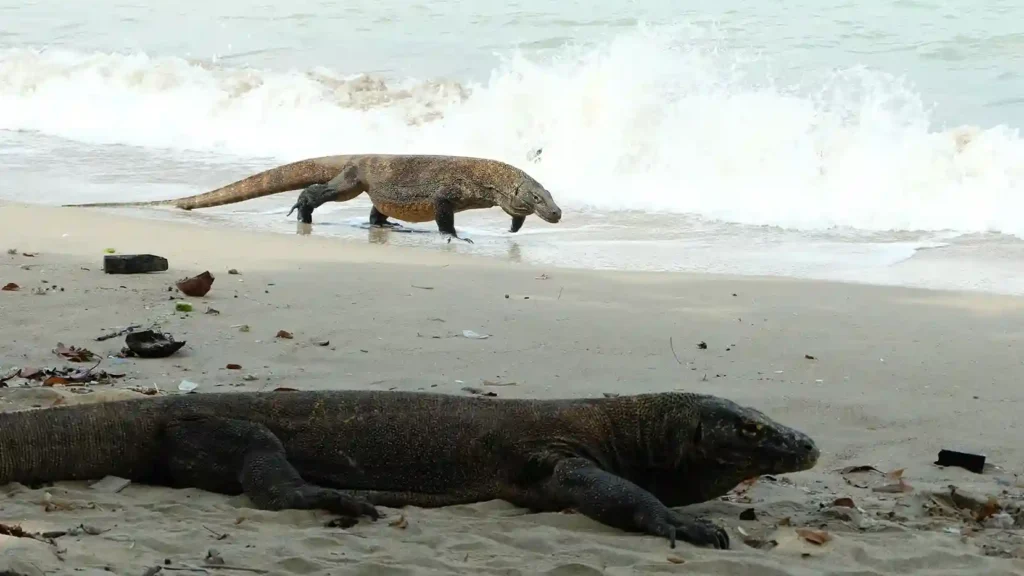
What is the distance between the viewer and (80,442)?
4457mm

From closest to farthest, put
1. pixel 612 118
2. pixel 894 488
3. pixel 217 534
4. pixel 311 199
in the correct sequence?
pixel 217 534
pixel 894 488
pixel 311 199
pixel 612 118

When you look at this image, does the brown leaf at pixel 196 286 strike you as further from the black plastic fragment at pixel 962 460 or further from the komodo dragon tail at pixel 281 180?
the komodo dragon tail at pixel 281 180

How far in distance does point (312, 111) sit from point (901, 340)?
645 inches

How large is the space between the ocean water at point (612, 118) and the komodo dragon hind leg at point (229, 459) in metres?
6.32

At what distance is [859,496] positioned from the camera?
15.6 ft

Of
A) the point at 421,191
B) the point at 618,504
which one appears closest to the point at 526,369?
the point at 618,504

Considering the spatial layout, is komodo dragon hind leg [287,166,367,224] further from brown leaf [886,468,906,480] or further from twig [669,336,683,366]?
brown leaf [886,468,906,480]

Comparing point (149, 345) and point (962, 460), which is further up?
point (149, 345)

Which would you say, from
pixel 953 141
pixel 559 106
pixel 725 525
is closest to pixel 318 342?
pixel 725 525

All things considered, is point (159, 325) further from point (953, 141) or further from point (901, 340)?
point (953, 141)

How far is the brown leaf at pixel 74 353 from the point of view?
609cm

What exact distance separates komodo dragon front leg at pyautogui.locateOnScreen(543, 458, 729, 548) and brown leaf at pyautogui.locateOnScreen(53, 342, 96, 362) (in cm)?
265

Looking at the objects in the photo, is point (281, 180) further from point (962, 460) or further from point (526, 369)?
point (962, 460)

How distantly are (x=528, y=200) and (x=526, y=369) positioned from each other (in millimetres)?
7023
